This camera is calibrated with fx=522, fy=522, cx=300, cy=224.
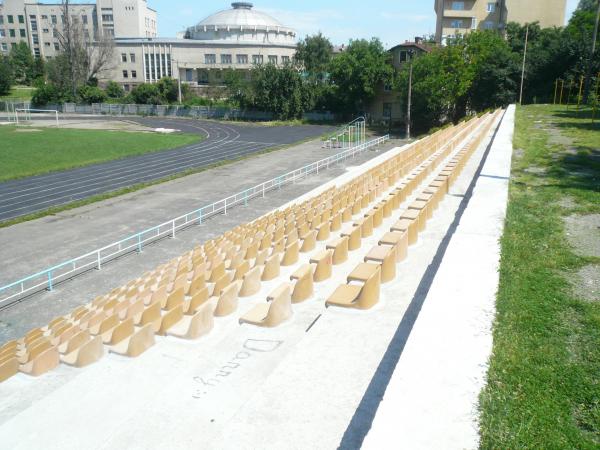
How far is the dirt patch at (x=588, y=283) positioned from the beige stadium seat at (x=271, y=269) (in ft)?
16.1

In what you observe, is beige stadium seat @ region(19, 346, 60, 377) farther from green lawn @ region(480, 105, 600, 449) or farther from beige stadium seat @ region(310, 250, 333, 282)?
green lawn @ region(480, 105, 600, 449)

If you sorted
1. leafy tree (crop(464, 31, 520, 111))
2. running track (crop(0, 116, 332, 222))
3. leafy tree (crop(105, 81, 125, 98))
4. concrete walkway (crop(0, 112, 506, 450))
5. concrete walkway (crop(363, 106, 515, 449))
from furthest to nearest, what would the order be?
leafy tree (crop(105, 81, 125, 98)) → leafy tree (crop(464, 31, 520, 111)) → running track (crop(0, 116, 332, 222)) → concrete walkway (crop(0, 112, 506, 450)) → concrete walkway (crop(363, 106, 515, 449))

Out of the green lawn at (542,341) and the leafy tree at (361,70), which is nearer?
the green lawn at (542,341)

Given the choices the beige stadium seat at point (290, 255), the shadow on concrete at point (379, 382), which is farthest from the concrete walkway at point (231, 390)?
the beige stadium seat at point (290, 255)

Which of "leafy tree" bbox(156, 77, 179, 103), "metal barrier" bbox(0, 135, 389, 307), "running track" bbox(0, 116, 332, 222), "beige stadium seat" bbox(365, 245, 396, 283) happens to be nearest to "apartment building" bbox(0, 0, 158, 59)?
"leafy tree" bbox(156, 77, 179, 103)

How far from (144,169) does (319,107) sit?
38.9m

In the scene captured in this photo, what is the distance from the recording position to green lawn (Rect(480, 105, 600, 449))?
12.7ft

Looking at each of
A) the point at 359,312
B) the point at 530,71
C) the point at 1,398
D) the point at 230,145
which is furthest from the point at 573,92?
the point at 1,398

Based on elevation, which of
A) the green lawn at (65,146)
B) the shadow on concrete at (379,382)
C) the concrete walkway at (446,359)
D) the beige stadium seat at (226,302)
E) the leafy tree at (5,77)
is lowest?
the green lawn at (65,146)

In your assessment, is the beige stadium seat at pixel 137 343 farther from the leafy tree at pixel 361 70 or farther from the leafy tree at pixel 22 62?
the leafy tree at pixel 22 62

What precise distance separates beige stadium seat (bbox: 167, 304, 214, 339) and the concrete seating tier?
0.01 meters

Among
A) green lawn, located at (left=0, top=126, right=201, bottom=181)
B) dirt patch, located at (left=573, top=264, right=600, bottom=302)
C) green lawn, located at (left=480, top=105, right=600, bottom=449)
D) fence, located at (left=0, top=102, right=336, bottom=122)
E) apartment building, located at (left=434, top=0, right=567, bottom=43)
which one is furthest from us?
fence, located at (left=0, top=102, right=336, bottom=122)

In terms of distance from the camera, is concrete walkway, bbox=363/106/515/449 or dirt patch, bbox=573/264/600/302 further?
dirt patch, bbox=573/264/600/302

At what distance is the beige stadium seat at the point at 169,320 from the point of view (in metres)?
7.72
